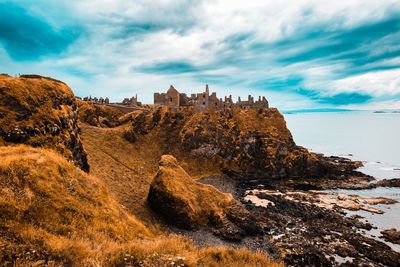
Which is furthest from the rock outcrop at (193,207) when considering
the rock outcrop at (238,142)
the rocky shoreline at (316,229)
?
Answer: the rock outcrop at (238,142)

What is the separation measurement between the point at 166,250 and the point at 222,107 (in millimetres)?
113134

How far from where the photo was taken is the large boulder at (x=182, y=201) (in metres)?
50.5

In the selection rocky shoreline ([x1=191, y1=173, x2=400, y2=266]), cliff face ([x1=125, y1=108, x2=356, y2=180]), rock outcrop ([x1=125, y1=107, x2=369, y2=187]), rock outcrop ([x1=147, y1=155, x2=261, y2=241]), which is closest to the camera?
rocky shoreline ([x1=191, y1=173, x2=400, y2=266])

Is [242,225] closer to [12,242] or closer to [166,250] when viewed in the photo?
[166,250]

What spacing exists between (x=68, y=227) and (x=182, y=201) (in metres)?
32.9

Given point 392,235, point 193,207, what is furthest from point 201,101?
point 392,235

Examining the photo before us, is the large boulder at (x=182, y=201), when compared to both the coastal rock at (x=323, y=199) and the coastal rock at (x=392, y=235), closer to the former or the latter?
the coastal rock at (x=323, y=199)

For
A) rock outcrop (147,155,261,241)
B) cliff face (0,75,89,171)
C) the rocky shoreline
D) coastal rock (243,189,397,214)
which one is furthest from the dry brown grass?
coastal rock (243,189,397,214)

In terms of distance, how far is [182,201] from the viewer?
51.3m

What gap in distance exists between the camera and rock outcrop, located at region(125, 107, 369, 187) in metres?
104

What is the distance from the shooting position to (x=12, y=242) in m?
13.0

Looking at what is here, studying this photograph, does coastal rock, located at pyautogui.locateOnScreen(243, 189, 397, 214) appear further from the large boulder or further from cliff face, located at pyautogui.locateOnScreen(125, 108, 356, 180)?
the large boulder

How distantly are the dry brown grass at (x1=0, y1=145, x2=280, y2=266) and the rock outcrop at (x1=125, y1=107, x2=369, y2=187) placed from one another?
247 ft

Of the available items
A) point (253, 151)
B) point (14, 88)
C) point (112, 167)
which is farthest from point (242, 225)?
point (253, 151)
